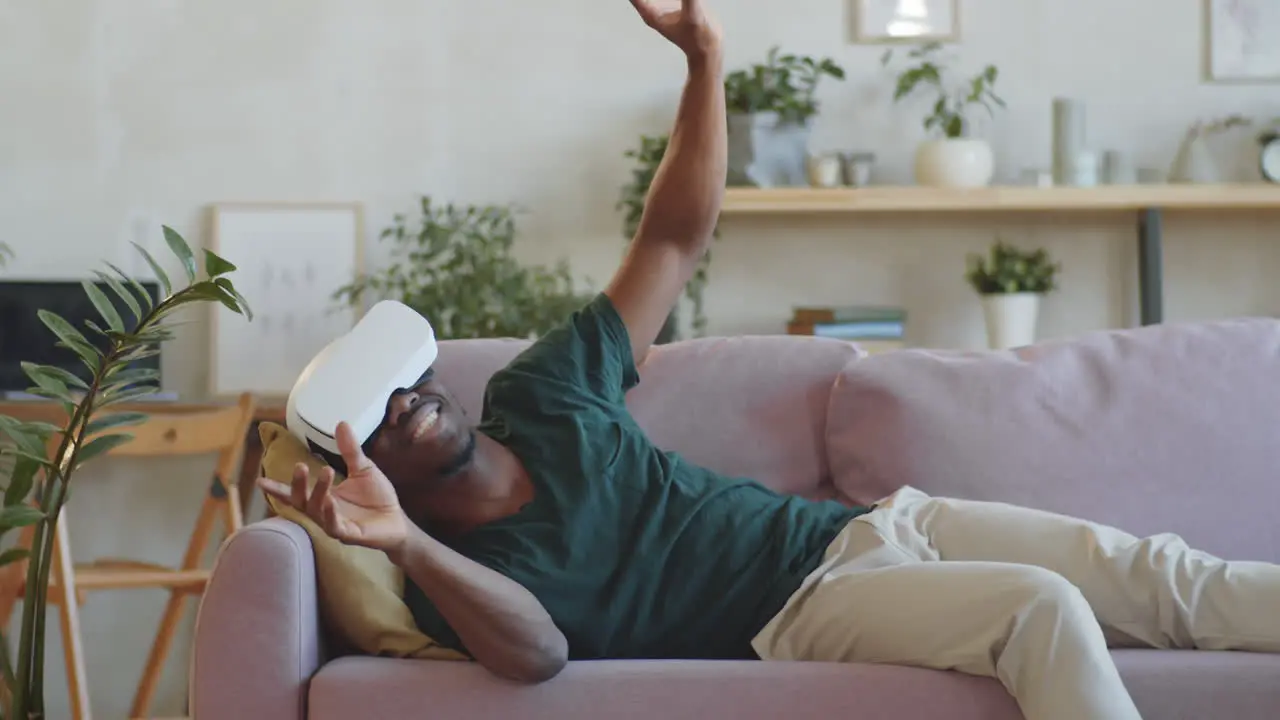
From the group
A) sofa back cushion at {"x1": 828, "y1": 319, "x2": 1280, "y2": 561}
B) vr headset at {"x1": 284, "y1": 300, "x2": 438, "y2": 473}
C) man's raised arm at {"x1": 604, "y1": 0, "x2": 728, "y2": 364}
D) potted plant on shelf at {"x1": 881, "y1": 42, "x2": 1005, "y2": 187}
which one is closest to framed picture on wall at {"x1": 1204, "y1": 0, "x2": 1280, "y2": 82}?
potted plant on shelf at {"x1": 881, "y1": 42, "x2": 1005, "y2": 187}

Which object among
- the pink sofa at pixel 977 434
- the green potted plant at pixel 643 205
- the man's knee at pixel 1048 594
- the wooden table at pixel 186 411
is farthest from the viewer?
the green potted plant at pixel 643 205

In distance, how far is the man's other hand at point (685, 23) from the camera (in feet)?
6.51

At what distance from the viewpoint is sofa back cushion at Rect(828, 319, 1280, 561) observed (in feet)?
7.06

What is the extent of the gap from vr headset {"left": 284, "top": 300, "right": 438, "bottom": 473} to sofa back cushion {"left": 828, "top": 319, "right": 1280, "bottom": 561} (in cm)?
77

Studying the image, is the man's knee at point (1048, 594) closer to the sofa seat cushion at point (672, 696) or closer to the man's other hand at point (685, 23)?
the sofa seat cushion at point (672, 696)

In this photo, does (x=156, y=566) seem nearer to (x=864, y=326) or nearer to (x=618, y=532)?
(x=618, y=532)

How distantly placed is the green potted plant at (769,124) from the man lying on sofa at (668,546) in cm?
170

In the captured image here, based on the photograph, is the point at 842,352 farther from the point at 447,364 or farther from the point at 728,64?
the point at 728,64

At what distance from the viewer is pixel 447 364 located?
2326 mm

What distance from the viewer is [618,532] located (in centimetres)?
193

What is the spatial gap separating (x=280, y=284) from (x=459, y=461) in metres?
2.30

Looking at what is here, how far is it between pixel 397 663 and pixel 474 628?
161mm

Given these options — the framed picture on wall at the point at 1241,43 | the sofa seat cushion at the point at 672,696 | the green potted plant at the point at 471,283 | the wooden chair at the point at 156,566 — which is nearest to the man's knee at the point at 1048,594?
the sofa seat cushion at the point at 672,696

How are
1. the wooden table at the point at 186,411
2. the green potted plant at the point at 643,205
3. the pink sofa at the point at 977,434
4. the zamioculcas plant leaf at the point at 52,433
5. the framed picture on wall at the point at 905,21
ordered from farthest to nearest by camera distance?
the framed picture on wall at the point at 905,21
the green potted plant at the point at 643,205
the wooden table at the point at 186,411
the zamioculcas plant leaf at the point at 52,433
the pink sofa at the point at 977,434
